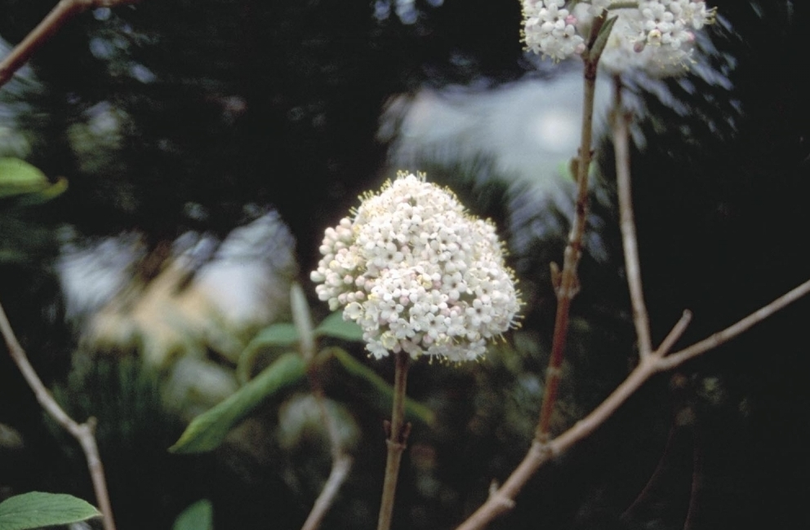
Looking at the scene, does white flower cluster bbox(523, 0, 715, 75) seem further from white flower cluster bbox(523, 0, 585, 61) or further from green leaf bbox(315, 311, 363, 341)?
green leaf bbox(315, 311, 363, 341)

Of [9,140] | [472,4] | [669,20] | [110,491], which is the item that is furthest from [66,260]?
[669,20]

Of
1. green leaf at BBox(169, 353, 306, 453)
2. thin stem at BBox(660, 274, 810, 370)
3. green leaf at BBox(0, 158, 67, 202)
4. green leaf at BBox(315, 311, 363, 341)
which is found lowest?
green leaf at BBox(169, 353, 306, 453)

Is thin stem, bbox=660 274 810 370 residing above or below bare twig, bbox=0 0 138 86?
below

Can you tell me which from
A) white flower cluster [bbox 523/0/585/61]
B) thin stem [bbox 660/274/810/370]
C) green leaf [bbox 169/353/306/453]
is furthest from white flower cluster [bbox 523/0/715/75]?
green leaf [bbox 169/353/306/453]

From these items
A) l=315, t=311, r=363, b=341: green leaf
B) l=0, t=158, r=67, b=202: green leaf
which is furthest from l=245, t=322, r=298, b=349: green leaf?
l=0, t=158, r=67, b=202: green leaf

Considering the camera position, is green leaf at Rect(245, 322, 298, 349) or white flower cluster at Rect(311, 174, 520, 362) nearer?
white flower cluster at Rect(311, 174, 520, 362)

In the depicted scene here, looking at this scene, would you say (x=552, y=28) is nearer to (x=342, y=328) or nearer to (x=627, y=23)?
(x=627, y=23)

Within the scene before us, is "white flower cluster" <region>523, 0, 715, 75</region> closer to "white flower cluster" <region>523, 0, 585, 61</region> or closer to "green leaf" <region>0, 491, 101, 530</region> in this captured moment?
"white flower cluster" <region>523, 0, 585, 61</region>
